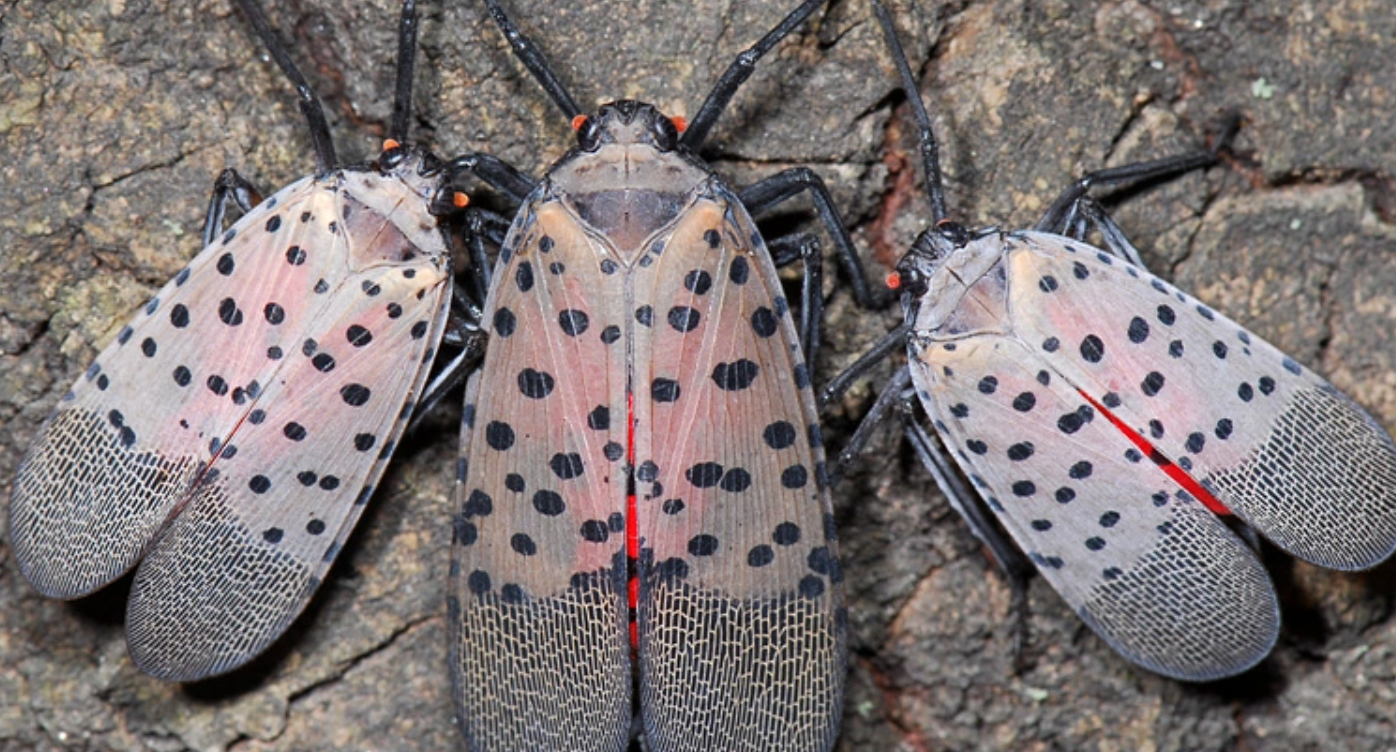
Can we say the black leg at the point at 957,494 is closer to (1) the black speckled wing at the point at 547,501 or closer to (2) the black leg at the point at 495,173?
(1) the black speckled wing at the point at 547,501

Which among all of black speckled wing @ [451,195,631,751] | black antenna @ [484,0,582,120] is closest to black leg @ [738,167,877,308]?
black speckled wing @ [451,195,631,751]

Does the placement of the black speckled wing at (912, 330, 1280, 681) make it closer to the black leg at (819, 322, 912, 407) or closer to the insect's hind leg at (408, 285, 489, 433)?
the black leg at (819, 322, 912, 407)

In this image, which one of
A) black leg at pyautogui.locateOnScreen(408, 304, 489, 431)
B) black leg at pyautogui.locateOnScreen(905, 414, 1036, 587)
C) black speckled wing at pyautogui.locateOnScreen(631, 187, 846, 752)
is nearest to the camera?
black speckled wing at pyautogui.locateOnScreen(631, 187, 846, 752)

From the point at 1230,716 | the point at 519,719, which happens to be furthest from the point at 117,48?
the point at 1230,716

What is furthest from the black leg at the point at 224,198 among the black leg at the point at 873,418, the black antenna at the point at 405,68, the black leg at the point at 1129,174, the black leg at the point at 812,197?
the black leg at the point at 1129,174

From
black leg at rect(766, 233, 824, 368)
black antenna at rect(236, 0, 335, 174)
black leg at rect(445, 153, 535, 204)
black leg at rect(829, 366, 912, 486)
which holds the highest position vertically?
black antenna at rect(236, 0, 335, 174)

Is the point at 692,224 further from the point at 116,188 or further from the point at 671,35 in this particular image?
the point at 116,188
